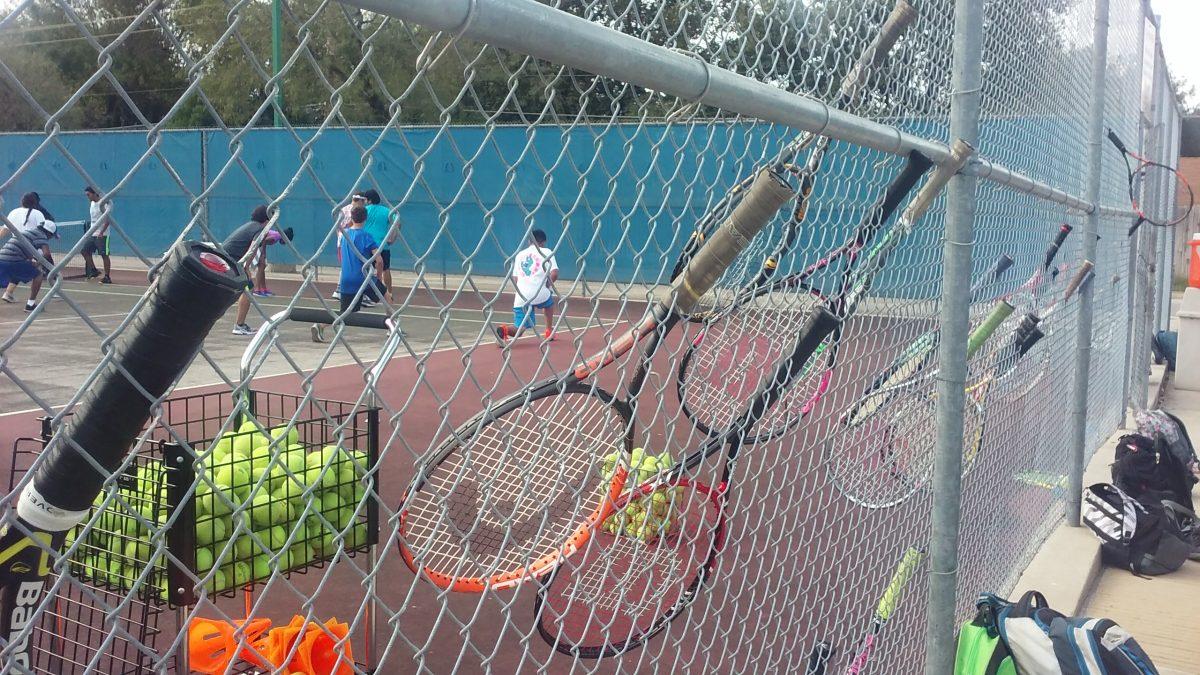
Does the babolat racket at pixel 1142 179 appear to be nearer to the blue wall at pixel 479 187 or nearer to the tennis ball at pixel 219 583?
the blue wall at pixel 479 187

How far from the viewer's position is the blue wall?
3.16m

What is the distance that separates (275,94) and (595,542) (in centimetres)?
220

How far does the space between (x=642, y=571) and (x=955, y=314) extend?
112 centimetres

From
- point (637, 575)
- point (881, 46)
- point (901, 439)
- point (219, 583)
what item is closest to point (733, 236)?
point (881, 46)

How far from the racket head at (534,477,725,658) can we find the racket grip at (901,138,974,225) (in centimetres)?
92

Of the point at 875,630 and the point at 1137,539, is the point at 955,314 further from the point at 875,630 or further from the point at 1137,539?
the point at 1137,539

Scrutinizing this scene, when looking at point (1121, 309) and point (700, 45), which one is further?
point (1121, 309)

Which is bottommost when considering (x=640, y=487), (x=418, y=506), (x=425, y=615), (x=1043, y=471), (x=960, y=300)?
(x=425, y=615)

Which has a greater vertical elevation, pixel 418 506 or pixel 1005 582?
pixel 418 506

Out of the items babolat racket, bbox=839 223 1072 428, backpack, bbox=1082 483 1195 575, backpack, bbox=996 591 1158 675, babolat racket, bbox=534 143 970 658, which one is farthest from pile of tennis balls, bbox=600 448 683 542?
backpack, bbox=1082 483 1195 575

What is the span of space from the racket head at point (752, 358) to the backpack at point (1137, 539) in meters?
2.00

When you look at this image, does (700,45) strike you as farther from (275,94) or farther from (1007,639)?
(1007,639)

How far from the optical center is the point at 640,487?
254 cm

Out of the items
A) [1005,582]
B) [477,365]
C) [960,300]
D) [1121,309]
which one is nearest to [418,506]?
[960,300]
